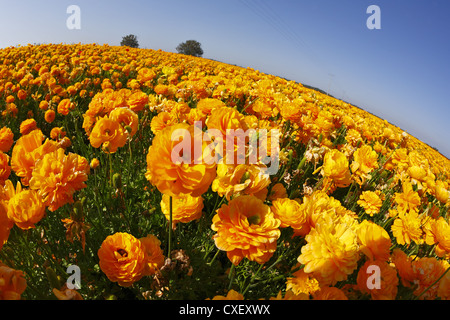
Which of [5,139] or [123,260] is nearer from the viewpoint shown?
[123,260]

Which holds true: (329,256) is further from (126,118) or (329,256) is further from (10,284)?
(126,118)

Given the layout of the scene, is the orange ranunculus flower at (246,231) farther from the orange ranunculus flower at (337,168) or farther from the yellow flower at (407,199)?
the yellow flower at (407,199)

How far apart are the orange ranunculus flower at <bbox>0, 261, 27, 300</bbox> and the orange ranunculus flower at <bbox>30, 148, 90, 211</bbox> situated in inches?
17.6

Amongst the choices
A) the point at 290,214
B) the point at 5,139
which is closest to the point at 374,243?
the point at 290,214

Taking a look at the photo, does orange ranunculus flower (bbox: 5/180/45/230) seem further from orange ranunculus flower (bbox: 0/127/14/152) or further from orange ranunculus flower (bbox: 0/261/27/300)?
orange ranunculus flower (bbox: 0/127/14/152)

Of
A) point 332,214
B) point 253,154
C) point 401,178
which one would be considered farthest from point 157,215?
point 401,178

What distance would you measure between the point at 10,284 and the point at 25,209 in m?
0.42

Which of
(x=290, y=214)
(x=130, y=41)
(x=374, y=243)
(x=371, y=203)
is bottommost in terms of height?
(x=371, y=203)

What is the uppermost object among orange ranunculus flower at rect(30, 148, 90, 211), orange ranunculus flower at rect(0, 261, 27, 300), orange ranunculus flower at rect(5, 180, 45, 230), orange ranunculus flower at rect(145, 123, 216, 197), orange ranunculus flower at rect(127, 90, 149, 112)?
orange ranunculus flower at rect(127, 90, 149, 112)

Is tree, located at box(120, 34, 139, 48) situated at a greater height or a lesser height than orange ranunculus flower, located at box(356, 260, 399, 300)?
greater

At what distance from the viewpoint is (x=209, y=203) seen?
222 centimetres

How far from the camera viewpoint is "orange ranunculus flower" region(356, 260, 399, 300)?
1.02 metres

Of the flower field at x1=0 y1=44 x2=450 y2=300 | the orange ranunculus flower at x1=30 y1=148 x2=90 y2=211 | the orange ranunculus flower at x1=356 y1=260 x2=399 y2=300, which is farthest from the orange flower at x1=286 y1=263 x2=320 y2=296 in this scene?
the orange ranunculus flower at x1=30 y1=148 x2=90 y2=211

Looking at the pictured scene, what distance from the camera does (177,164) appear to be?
837 mm
